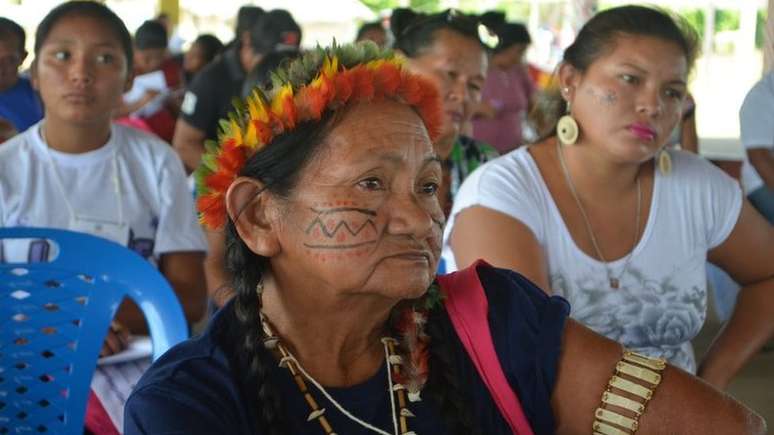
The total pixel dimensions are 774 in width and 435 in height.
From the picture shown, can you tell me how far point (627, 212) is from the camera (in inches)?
103

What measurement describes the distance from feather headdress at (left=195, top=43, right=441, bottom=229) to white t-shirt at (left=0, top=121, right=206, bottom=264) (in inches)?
53.1

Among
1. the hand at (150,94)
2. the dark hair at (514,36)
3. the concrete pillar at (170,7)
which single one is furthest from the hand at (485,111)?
the concrete pillar at (170,7)

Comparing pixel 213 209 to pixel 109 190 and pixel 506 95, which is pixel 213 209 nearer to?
pixel 109 190

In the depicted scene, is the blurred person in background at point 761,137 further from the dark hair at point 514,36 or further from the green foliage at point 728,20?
the green foliage at point 728,20

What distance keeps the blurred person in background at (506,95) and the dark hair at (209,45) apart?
2476mm

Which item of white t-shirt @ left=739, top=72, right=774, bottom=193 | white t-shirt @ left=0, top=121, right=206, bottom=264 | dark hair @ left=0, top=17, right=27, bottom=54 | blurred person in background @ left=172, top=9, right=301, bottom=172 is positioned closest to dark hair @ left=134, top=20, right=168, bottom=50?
blurred person in background @ left=172, top=9, right=301, bottom=172

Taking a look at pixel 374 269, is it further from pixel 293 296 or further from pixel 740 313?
pixel 740 313

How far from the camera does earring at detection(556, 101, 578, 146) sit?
2.65 meters

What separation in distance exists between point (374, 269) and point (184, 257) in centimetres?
154

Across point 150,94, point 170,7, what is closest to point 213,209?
point 150,94

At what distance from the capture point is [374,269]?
4.98 feet

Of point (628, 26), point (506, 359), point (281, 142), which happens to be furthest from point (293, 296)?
point (628, 26)

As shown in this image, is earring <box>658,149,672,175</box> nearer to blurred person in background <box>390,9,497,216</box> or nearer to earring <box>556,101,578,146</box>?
earring <box>556,101,578,146</box>

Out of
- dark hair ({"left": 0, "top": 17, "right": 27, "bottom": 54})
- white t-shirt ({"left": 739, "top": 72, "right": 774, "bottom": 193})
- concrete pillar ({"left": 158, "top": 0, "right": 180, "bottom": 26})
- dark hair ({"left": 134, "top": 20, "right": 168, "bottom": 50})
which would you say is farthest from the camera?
concrete pillar ({"left": 158, "top": 0, "right": 180, "bottom": 26})
